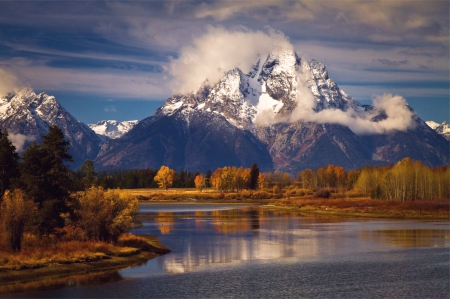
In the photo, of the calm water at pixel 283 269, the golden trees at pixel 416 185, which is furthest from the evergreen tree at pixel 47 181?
the golden trees at pixel 416 185

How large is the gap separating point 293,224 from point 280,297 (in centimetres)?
7467

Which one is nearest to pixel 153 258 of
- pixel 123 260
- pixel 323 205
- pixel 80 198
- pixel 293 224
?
pixel 123 260

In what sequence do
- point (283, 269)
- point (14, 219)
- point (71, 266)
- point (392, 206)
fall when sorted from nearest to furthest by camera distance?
point (14, 219)
point (71, 266)
point (283, 269)
point (392, 206)

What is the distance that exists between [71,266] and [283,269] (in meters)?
20.6

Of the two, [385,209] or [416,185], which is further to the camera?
[416,185]

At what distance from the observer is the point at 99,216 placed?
214 feet

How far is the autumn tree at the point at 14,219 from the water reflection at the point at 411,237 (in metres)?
48.6

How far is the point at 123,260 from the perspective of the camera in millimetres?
61719

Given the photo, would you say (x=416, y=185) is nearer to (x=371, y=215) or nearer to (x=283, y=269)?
(x=371, y=215)

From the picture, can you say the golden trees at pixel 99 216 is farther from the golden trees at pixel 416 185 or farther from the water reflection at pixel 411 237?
the golden trees at pixel 416 185

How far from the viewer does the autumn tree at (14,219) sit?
5456 cm

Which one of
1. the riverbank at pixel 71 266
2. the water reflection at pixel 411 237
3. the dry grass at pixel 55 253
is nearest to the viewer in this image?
the riverbank at pixel 71 266

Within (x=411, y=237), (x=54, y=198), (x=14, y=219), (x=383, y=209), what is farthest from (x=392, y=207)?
(x=14, y=219)

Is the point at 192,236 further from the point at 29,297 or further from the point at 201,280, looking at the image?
the point at 29,297
